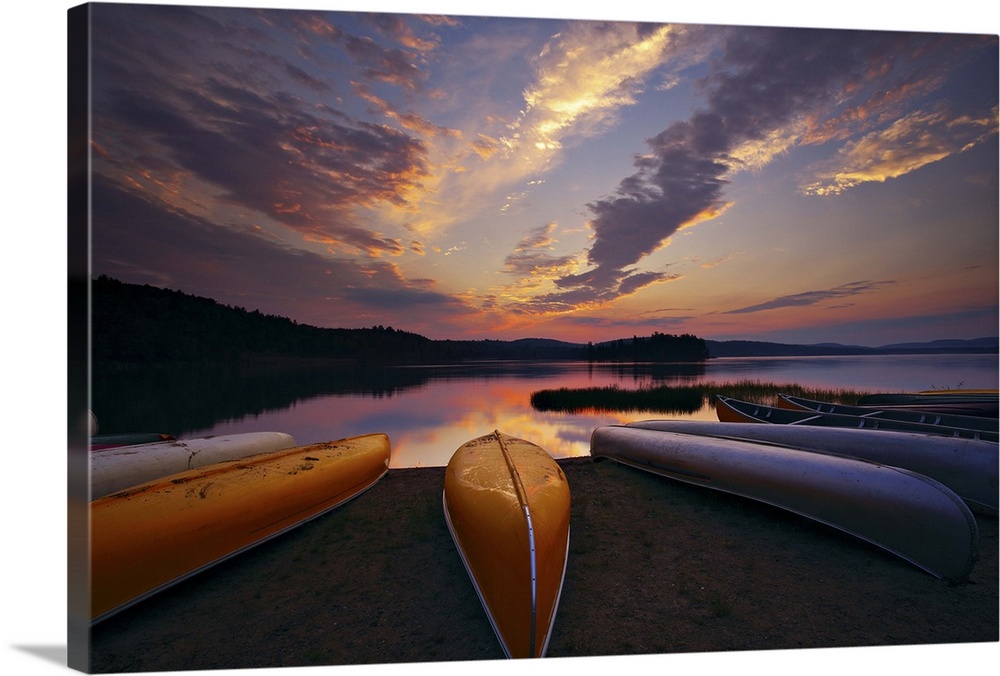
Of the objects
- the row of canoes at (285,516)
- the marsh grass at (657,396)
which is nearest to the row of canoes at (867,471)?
the row of canoes at (285,516)

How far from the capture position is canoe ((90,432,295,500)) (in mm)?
3059

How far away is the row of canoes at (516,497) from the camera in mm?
2004

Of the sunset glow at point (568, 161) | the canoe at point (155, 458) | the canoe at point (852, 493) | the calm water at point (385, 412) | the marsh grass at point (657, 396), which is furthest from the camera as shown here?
the marsh grass at point (657, 396)

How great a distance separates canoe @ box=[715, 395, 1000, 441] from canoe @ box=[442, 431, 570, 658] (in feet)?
10.9

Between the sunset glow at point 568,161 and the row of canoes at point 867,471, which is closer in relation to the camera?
the row of canoes at point 867,471

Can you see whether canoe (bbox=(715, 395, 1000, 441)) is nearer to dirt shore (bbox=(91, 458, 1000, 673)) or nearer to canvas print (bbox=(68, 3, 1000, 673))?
canvas print (bbox=(68, 3, 1000, 673))

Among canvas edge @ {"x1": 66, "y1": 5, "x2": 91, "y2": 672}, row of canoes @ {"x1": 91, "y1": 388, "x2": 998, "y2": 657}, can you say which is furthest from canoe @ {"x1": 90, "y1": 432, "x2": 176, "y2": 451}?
canvas edge @ {"x1": 66, "y1": 5, "x2": 91, "y2": 672}

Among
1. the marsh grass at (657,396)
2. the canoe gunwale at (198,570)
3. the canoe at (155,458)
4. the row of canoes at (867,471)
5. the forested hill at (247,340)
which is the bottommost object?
the marsh grass at (657,396)

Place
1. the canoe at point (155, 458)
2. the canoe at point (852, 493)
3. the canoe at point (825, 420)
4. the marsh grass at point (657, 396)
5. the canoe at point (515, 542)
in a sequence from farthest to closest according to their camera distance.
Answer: the marsh grass at point (657, 396), the canoe at point (825, 420), the canoe at point (155, 458), the canoe at point (852, 493), the canoe at point (515, 542)

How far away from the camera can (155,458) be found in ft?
11.2

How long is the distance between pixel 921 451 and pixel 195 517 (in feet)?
15.8

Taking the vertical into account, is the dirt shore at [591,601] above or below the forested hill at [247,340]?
below

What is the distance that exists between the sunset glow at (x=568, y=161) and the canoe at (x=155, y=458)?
1.43 m

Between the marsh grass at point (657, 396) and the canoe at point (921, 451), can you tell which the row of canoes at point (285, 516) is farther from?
the marsh grass at point (657, 396)
